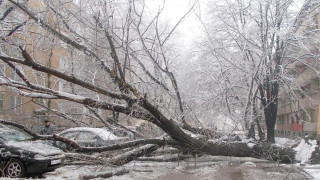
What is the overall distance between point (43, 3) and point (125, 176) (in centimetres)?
486

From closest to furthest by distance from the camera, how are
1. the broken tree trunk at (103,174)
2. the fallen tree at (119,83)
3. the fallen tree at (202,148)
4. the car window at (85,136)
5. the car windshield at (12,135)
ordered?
the fallen tree at (119,83)
the fallen tree at (202,148)
the broken tree trunk at (103,174)
the car windshield at (12,135)
the car window at (85,136)

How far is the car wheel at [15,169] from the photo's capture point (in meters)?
7.74

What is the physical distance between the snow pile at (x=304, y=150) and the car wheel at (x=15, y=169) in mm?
7400

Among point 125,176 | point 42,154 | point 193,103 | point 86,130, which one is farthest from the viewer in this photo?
point 193,103

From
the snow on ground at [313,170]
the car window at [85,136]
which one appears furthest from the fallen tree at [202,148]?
the car window at [85,136]

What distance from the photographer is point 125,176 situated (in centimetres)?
859

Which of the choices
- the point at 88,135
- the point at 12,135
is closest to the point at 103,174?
the point at 88,135

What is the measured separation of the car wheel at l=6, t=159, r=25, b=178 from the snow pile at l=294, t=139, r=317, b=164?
7.40m

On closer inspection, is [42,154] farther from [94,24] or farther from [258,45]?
[258,45]

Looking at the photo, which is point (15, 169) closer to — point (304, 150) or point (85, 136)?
point (85, 136)

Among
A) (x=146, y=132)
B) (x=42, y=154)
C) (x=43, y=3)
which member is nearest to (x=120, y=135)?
(x=146, y=132)

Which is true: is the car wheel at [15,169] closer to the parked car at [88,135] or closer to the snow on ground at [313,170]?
the parked car at [88,135]

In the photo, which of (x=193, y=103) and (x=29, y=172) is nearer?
(x=29, y=172)

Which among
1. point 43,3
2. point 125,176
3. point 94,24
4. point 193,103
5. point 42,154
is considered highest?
point 43,3
